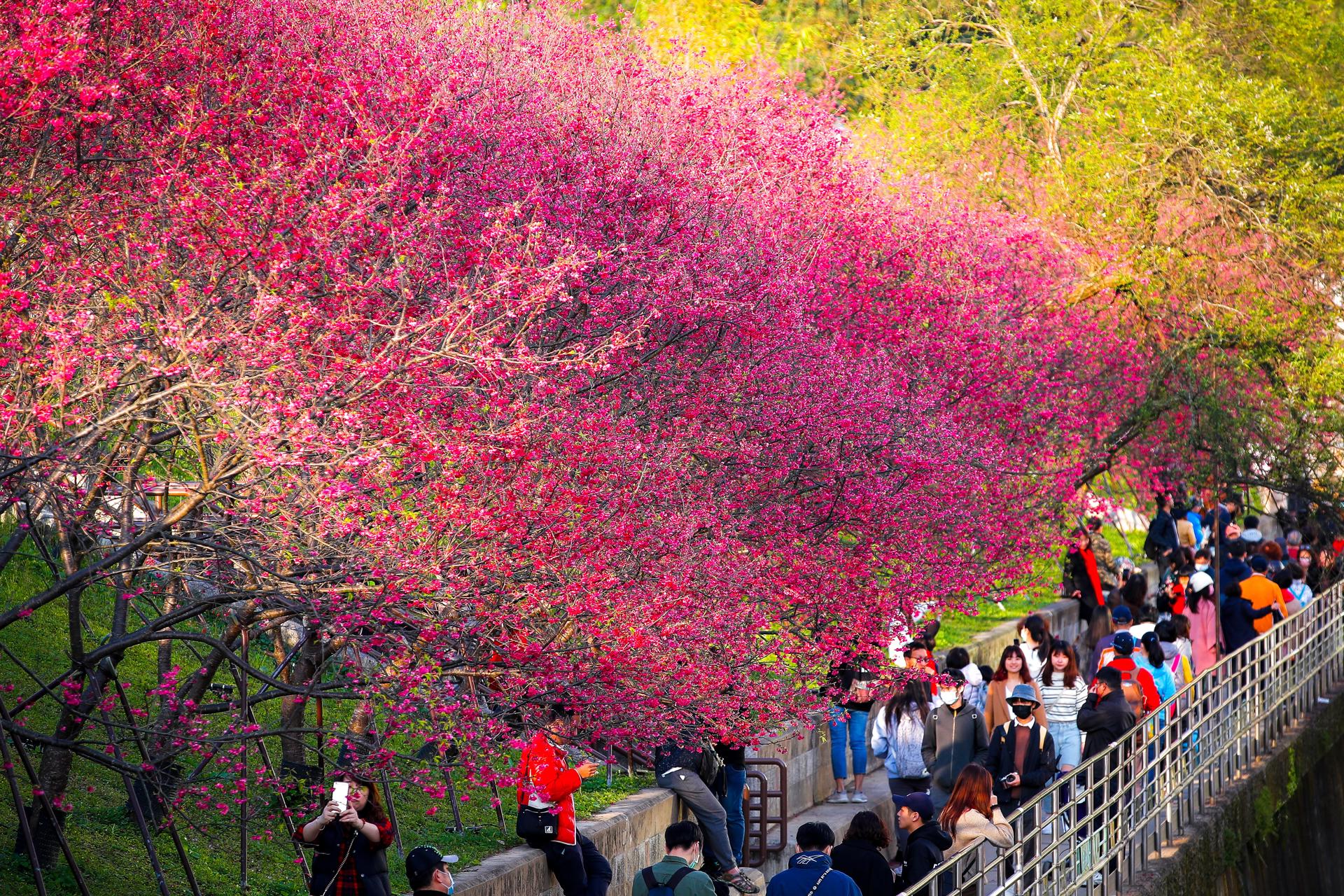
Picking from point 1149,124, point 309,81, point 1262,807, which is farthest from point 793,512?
point 1149,124

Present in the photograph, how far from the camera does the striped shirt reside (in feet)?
43.3

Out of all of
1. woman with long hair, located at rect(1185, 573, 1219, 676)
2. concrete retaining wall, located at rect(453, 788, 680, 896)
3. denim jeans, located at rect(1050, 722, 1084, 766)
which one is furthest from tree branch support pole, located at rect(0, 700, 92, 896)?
woman with long hair, located at rect(1185, 573, 1219, 676)

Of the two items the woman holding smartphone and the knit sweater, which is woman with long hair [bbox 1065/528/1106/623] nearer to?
the knit sweater

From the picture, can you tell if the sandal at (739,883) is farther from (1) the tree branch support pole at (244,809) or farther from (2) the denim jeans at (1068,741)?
(1) the tree branch support pole at (244,809)

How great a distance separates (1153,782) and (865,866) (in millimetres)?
5214

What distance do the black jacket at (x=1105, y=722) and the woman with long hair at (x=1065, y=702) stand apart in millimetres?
98

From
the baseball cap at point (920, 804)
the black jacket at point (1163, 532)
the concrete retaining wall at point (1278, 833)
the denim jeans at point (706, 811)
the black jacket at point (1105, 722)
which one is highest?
the baseball cap at point (920, 804)

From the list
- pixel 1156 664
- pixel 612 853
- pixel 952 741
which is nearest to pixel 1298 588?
pixel 1156 664

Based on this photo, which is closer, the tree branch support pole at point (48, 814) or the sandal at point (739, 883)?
the tree branch support pole at point (48, 814)

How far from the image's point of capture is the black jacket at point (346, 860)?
8.91 m

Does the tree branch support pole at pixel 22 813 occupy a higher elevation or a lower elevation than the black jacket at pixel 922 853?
higher

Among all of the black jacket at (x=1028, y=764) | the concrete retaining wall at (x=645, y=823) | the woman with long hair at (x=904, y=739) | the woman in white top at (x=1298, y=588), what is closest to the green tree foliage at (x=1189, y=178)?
the woman in white top at (x=1298, y=588)

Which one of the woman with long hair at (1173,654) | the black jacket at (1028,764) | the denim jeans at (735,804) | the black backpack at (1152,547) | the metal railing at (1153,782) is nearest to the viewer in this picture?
the metal railing at (1153,782)

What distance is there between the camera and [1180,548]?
78.1 feet
